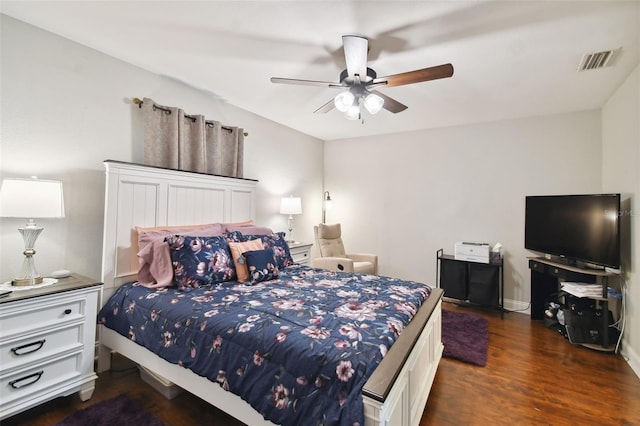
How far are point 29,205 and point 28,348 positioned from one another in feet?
2.83

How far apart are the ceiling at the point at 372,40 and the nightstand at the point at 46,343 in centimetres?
185

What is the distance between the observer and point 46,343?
70.1 inches

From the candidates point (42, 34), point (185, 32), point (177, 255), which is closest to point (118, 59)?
point (42, 34)

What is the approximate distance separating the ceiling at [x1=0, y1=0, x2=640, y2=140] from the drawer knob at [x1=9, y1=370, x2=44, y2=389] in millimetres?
2299

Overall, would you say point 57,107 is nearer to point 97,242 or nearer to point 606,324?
point 97,242

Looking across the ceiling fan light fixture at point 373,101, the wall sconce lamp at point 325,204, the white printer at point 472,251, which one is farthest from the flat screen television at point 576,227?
the wall sconce lamp at point 325,204

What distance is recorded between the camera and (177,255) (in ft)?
7.13

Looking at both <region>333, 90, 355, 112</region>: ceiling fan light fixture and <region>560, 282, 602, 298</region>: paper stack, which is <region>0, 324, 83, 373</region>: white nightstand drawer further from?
<region>560, 282, 602, 298</region>: paper stack

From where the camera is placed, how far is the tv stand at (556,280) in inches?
106

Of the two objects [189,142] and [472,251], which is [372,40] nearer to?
[189,142]

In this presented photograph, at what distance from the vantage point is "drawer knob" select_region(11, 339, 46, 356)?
1.66m

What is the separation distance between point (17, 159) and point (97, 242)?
0.78 metres

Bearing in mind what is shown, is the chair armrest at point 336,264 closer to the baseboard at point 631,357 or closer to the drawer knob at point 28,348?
the baseboard at point 631,357

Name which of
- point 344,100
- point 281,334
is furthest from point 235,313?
point 344,100
